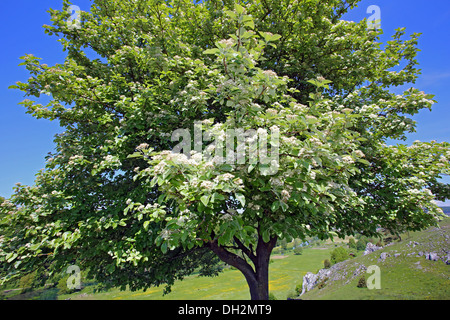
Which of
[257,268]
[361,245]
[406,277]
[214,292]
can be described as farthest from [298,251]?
[257,268]

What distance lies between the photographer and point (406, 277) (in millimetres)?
21141

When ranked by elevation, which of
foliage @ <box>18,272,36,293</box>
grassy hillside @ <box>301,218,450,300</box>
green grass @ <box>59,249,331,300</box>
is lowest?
green grass @ <box>59,249,331,300</box>

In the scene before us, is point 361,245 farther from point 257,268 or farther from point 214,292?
point 257,268

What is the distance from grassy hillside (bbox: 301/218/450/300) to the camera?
18.2m

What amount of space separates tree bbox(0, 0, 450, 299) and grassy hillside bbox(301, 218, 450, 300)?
1774 cm

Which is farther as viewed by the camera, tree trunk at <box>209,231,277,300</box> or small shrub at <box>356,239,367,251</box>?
small shrub at <box>356,239,367,251</box>

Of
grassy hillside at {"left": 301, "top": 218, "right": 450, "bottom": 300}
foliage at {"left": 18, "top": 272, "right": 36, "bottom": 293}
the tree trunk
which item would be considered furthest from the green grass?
the tree trunk

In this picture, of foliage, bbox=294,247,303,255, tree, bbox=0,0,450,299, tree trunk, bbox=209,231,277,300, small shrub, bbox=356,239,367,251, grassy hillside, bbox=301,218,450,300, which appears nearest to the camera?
tree, bbox=0,0,450,299

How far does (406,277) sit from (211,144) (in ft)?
91.6

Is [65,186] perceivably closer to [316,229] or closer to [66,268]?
[66,268]

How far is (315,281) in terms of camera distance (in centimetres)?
3006

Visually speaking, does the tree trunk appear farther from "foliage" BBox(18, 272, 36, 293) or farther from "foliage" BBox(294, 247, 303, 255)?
"foliage" BBox(294, 247, 303, 255)
